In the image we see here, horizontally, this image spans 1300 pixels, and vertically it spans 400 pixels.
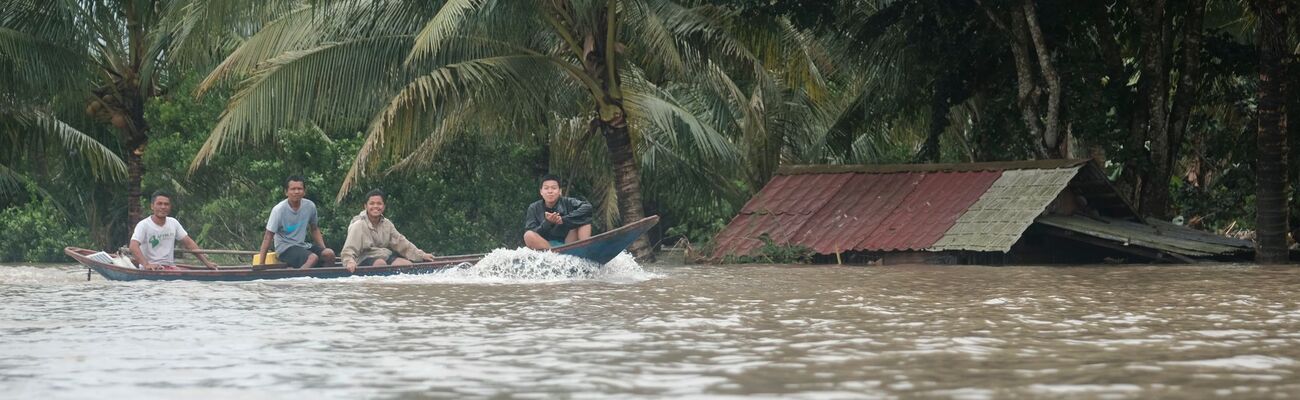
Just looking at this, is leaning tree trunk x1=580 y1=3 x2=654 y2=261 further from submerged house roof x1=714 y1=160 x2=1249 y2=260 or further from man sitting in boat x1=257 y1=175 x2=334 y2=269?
man sitting in boat x1=257 y1=175 x2=334 y2=269

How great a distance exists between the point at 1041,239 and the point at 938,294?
7250mm

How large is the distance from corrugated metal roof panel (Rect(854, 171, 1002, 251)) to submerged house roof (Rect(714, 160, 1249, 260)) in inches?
0.4

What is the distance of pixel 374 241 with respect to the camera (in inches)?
551

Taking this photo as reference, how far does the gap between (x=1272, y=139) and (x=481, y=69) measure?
26.9ft

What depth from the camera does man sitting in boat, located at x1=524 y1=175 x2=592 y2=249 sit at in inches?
542

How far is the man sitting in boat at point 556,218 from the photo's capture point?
1376 cm

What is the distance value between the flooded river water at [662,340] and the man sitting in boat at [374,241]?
134 centimetres

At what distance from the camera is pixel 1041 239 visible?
17562mm

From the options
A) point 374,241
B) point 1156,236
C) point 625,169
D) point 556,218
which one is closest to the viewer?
point 556,218

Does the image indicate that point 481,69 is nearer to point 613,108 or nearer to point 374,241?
point 613,108

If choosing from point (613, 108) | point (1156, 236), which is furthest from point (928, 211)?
point (613, 108)


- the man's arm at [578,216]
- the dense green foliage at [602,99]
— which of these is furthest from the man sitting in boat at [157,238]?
the man's arm at [578,216]

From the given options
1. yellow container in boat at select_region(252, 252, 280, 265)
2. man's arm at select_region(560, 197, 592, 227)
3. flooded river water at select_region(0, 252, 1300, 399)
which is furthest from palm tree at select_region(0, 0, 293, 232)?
flooded river water at select_region(0, 252, 1300, 399)

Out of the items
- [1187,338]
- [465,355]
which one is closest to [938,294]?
[1187,338]
